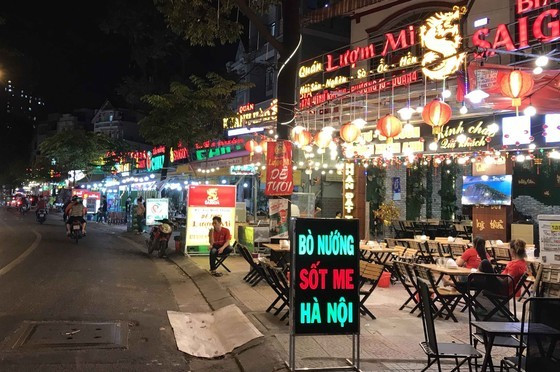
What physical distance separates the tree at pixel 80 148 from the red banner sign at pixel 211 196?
2408 cm

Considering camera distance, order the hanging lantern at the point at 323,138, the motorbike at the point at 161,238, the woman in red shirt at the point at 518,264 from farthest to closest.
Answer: the motorbike at the point at 161,238 < the hanging lantern at the point at 323,138 < the woman in red shirt at the point at 518,264

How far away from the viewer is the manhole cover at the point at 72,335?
6.16 meters

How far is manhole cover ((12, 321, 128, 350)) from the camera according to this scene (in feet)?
20.2

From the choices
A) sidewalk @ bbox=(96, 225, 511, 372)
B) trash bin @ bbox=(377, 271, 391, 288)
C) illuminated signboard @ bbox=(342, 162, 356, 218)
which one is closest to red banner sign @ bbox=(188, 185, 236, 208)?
illuminated signboard @ bbox=(342, 162, 356, 218)

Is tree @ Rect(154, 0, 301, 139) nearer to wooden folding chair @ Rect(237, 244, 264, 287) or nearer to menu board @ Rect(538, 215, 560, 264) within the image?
wooden folding chair @ Rect(237, 244, 264, 287)

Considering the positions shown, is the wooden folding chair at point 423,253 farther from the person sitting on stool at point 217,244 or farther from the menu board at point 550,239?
the menu board at point 550,239

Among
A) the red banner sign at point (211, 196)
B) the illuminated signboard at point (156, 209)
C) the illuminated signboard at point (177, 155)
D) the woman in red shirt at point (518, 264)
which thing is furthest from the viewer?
the illuminated signboard at point (177, 155)

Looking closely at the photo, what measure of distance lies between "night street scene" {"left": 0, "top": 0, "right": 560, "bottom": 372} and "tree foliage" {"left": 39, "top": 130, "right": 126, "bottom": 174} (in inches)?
461

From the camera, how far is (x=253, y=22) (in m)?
10.6

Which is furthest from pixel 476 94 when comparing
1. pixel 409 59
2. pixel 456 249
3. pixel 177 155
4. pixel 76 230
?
pixel 177 155

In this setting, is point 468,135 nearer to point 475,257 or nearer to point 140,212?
point 475,257

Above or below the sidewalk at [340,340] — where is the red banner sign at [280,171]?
above

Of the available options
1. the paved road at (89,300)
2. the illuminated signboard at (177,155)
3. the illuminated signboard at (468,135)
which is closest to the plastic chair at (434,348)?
the paved road at (89,300)

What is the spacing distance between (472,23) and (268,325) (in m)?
11.8
